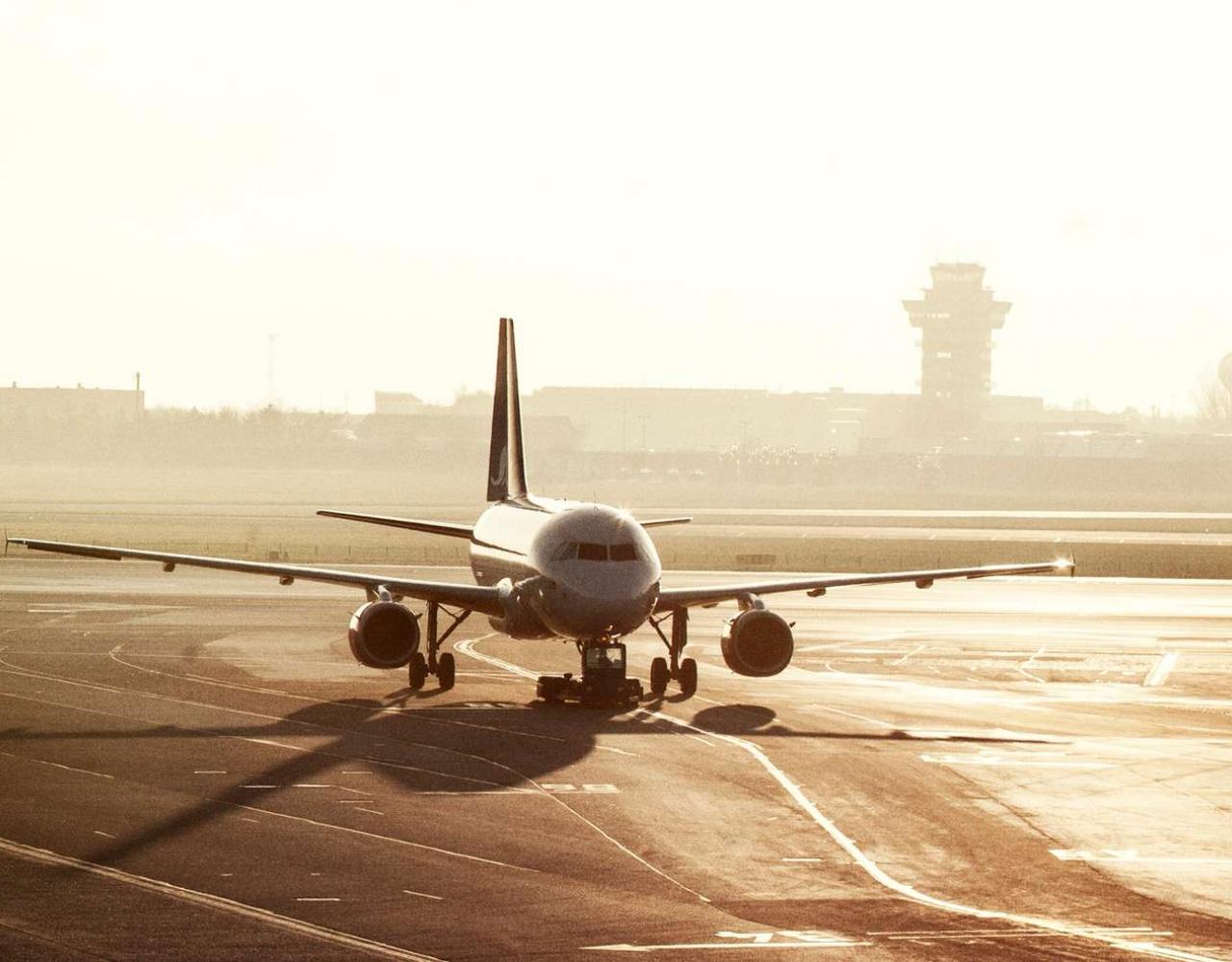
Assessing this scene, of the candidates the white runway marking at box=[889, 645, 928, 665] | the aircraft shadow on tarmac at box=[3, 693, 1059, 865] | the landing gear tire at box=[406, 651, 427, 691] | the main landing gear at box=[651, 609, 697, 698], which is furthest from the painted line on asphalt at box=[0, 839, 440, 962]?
the white runway marking at box=[889, 645, 928, 665]

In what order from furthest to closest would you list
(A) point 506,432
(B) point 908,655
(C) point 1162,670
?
(B) point 908,655
(A) point 506,432
(C) point 1162,670

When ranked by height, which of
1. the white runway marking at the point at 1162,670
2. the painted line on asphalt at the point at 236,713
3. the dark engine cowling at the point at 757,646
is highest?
the dark engine cowling at the point at 757,646

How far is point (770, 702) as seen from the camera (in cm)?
4556

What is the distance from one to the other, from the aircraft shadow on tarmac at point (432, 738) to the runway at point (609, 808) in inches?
5.0

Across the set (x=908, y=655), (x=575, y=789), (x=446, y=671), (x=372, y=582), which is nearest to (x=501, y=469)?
(x=446, y=671)

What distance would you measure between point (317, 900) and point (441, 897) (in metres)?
1.67

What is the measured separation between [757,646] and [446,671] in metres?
8.85

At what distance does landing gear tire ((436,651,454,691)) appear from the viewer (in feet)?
156

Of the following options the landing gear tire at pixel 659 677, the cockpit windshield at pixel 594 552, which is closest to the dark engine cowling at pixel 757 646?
the landing gear tire at pixel 659 677

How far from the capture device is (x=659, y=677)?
46281mm

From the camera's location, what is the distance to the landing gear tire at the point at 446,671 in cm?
4741

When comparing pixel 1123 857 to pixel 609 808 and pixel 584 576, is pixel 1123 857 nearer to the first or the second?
pixel 609 808

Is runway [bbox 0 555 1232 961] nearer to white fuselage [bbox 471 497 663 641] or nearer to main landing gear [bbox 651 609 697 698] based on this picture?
main landing gear [bbox 651 609 697 698]

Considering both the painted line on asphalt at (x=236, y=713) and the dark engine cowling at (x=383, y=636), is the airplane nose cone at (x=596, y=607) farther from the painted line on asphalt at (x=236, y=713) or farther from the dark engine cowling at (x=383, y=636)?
the painted line on asphalt at (x=236, y=713)
